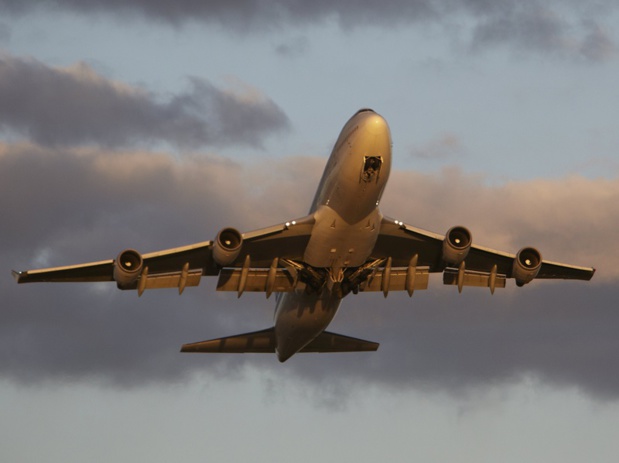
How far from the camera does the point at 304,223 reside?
50.9m

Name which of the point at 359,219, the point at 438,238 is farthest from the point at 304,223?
the point at 438,238

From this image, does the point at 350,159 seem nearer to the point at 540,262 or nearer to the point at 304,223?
the point at 304,223

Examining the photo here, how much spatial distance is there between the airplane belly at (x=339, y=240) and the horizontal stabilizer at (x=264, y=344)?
24.7 feet

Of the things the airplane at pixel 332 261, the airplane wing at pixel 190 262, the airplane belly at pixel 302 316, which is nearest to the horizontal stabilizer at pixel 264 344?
the airplane at pixel 332 261

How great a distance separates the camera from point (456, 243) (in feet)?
172

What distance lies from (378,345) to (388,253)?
6106 mm

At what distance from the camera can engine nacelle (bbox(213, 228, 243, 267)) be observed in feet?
166

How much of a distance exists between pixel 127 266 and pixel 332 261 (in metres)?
7.19

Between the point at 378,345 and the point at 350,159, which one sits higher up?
the point at 350,159

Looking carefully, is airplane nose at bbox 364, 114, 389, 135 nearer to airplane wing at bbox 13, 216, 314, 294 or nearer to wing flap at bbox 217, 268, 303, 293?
airplane wing at bbox 13, 216, 314, 294

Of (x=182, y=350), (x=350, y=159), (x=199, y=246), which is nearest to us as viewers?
(x=350, y=159)

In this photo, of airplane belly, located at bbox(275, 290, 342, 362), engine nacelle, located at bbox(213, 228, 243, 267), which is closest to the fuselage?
airplane belly, located at bbox(275, 290, 342, 362)

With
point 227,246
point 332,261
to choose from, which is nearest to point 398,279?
point 332,261

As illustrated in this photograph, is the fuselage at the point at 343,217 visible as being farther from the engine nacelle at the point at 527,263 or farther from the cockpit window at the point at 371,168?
the engine nacelle at the point at 527,263
